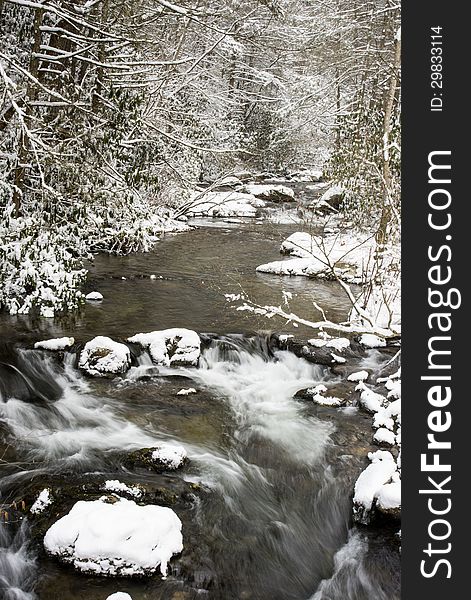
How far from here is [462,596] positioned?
220 centimetres

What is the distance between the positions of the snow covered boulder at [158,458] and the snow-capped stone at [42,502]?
0.87m

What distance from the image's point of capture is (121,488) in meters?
4.84

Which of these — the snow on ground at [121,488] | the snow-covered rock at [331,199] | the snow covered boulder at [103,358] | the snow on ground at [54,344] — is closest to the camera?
the snow on ground at [121,488]

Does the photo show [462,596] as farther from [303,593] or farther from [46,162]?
[46,162]

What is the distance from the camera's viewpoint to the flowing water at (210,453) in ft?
14.1

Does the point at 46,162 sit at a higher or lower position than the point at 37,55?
lower

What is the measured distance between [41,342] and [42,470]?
96.2 inches

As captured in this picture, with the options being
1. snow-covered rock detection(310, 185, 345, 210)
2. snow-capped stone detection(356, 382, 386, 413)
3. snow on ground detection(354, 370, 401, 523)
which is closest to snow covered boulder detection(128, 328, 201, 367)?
snow-capped stone detection(356, 382, 386, 413)

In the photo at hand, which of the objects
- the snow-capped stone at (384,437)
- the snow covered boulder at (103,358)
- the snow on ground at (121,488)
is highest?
the snow covered boulder at (103,358)

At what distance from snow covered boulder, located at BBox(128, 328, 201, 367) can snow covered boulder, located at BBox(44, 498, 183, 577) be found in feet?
10.6

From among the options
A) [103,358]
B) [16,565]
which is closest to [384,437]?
[103,358]

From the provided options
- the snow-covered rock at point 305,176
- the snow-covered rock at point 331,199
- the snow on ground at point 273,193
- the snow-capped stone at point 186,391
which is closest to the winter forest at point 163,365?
the snow-capped stone at point 186,391

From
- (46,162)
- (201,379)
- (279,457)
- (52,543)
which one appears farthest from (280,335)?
(52,543)

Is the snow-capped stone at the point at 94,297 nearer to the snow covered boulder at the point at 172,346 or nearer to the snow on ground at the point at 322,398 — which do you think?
the snow covered boulder at the point at 172,346
